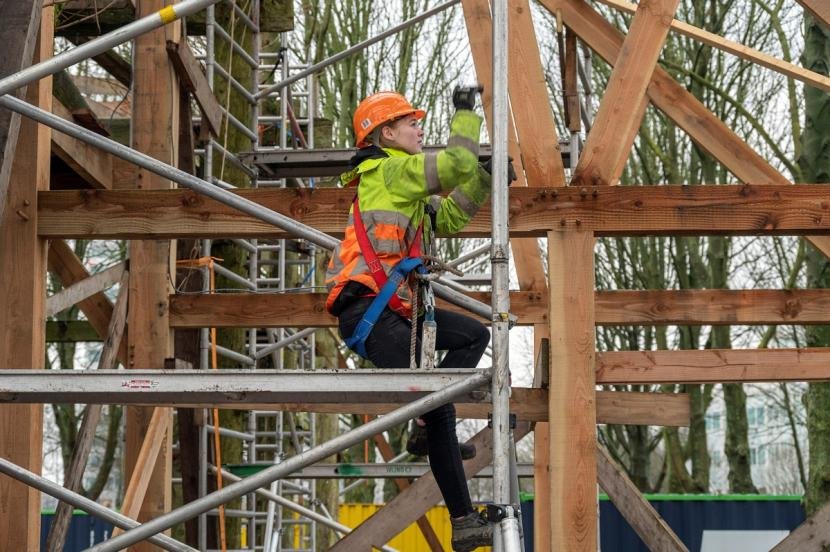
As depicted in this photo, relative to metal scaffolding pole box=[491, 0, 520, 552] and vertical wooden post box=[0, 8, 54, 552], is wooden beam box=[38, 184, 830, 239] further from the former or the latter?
metal scaffolding pole box=[491, 0, 520, 552]

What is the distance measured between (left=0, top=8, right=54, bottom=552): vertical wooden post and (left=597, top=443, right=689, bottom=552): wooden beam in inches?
104

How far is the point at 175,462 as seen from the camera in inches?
426

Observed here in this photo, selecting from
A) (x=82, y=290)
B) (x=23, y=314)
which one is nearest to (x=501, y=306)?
(x=23, y=314)

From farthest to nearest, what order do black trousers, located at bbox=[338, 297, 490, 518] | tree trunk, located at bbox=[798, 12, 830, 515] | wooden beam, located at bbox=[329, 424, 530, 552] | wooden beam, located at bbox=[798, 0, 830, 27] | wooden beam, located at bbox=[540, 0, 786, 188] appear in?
tree trunk, located at bbox=[798, 12, 830, 515], wooden beam, located at bbox=[540, 0, 786, 188], wooden beam, located at bbox=[798, 0, 830, 27], wooden beam, located at bbox=[329, 424, 530, 552], black trousers, located at bbox=[338, 297, 490, 518]

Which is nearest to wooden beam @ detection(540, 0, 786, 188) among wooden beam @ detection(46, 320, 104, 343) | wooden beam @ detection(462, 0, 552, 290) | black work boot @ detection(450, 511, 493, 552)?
wooden beam @ detection(462, 0, 552, 290)

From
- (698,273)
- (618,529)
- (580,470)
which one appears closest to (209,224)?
(580,470)

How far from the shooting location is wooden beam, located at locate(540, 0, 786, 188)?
24.2ft

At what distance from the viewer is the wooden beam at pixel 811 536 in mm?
6609

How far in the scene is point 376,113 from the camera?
17.2 feet

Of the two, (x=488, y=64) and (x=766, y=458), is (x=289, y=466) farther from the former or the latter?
(x=766, y=458)

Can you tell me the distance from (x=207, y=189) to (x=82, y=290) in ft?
5.86

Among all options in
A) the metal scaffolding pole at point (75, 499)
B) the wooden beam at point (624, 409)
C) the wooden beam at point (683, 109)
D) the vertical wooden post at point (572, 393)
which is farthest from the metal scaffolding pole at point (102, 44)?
the wooden beam at point (683, 109)

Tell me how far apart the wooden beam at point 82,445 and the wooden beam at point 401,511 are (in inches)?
49.6

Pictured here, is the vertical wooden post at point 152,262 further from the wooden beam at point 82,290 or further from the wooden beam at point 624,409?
the wooden beam at point 624,409
